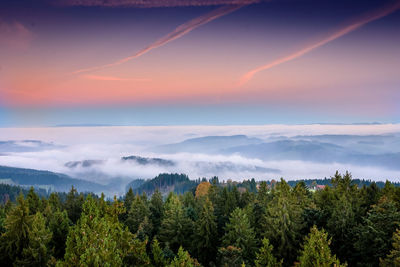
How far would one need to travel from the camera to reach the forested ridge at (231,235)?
65.4ft

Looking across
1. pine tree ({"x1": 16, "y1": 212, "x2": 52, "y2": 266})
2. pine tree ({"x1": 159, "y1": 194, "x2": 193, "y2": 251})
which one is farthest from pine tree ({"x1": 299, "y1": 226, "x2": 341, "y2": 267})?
pine tree ({"x1": 16, "y1": 212, "x2": 52, "y2": 266})

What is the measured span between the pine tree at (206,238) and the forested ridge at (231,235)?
0.49 feet

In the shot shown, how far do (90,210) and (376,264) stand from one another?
29354mm

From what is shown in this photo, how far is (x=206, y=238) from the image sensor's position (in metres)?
→ 43.0

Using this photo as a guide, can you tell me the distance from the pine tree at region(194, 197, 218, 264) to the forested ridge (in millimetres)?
148

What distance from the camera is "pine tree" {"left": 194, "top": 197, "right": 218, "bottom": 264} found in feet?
141

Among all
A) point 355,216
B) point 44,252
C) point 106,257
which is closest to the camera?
point 106,257

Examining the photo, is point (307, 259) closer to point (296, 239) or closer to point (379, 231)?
point (379, 231)

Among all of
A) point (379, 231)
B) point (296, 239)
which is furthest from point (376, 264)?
point (296, 239)

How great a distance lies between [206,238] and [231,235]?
23.7ft

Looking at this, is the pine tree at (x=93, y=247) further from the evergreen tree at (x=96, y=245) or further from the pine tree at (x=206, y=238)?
the pine tree at (x=206, y=238)

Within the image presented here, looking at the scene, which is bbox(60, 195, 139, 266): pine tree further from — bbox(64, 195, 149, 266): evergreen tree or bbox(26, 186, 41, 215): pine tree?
bbox(26, 186, 41, 215): pine tree

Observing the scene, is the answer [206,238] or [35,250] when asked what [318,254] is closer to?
[206,238]

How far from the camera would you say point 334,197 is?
45969 mm
